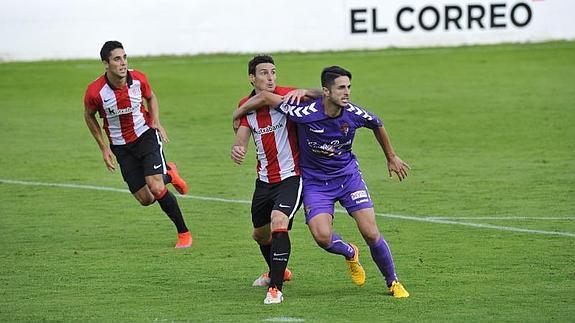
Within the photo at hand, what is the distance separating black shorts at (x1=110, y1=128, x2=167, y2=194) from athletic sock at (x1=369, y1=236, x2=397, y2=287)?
12.9 ft

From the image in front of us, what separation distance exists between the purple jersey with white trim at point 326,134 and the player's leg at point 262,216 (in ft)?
1.47

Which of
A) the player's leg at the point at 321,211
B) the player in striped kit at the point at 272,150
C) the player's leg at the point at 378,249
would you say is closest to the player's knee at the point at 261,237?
the player in striped kit at the point at 272,150

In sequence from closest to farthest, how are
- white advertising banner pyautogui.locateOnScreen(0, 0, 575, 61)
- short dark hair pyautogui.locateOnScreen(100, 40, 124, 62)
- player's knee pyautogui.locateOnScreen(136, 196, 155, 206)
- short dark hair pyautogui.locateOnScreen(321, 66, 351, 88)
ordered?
short dark hair pyautogui.locateOnScreen(321, 66, 351, 88) < short dark hair pyautogui.locateOnScreen(100, 40, 124, 62) < player's knee pyautogui.locateOnScreen(136, 196, 155, 206) < white advertising banner pyautogui.locateOnScreen(0, 0, 575, 61)

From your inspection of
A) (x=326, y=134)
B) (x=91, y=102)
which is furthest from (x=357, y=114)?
(x=91, y=102)

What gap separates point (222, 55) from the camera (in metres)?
31.3

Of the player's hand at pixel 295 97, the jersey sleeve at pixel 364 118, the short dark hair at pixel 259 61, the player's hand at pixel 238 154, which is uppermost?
the short dark hair at pixel 259 61

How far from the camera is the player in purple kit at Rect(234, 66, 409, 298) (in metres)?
10.8

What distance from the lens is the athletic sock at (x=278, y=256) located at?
10727 millimetres

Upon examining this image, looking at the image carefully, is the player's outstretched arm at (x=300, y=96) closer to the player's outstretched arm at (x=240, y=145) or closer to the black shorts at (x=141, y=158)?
the player's outstretched arm at (x=240, y=145)

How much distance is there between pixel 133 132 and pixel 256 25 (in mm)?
16472

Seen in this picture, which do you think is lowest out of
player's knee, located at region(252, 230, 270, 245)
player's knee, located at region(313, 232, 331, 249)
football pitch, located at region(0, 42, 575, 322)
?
football pitch, located at region(0, 42, 575, 322)

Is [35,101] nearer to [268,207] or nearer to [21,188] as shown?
[21,188]

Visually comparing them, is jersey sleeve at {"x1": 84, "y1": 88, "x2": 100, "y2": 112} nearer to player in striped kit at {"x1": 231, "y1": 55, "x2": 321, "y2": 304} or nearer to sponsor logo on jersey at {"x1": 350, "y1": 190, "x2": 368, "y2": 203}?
player in striped kit at {"x1": 231, "y1": 55, "x2": 321, "y2": 304}

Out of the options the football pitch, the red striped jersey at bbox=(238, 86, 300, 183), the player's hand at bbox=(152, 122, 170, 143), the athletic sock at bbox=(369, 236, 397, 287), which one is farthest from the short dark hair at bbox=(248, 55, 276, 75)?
the player's hand at bbox=(152, 122, 170, 143)
